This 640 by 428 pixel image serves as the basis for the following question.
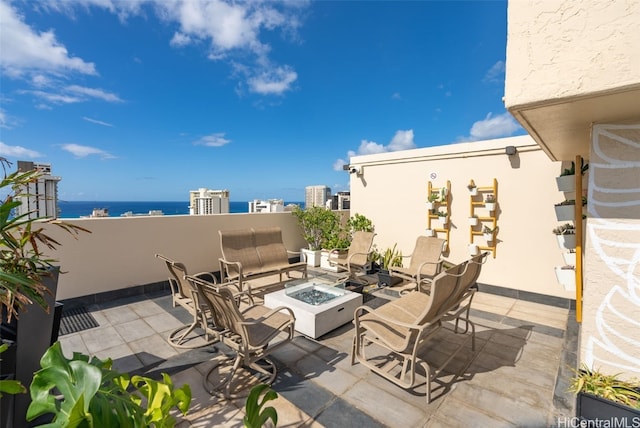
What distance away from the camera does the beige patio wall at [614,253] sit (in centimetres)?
219

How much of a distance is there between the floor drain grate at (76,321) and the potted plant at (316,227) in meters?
4.68

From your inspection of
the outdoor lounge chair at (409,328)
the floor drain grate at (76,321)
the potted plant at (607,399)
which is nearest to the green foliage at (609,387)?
the potted plant at (607,399)

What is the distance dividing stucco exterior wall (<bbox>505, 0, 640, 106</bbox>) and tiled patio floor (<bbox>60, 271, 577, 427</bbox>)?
2.52 m

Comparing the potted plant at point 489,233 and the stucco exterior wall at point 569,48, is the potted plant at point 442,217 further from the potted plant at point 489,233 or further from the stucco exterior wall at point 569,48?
the stucco exterior wall at point 569,48

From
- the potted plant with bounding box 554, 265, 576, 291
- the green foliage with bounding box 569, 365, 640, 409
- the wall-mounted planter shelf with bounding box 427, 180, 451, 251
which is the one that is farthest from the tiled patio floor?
the wall-mounted planter shelf with bounding box 427, 180, 451, 251

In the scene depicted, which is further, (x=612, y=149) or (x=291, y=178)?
(x=291, y=178)

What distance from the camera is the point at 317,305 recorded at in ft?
13.0

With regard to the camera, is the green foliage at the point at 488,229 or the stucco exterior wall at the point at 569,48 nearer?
the stucco exterior wall at the point at 569,48

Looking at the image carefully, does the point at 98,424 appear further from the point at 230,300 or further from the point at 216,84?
the point at 216,84

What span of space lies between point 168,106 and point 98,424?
2273 centimetres

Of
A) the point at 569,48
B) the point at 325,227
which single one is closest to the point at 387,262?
the point at 325,227

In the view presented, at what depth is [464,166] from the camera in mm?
5980

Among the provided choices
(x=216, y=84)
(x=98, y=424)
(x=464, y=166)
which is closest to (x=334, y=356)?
(x=98, y=424)

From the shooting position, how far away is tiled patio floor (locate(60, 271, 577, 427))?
232cm
